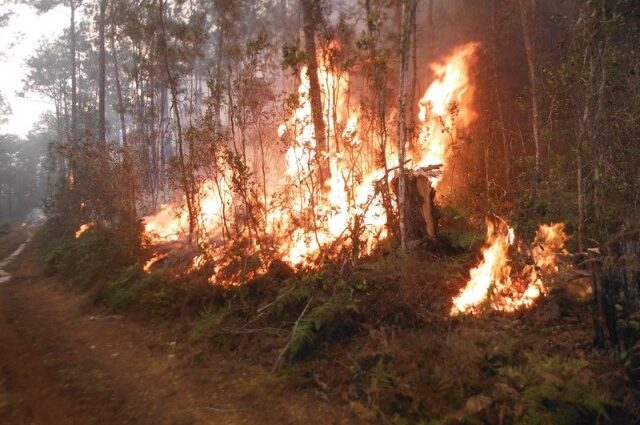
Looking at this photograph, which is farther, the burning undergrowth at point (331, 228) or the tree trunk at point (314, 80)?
the tree trunk at point (314, 80)

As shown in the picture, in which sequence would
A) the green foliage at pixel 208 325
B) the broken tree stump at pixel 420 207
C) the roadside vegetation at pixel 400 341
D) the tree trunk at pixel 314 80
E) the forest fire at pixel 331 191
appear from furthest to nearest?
the tree trunk at pixel 314 80 → the forest fire at pixel 331 191 → the broken tree stump at pixel 420 207 → the green foliage at pixel 208 325 → the roadside vegetation at pixel 400 341

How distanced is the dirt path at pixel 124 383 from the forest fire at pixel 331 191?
2894 mm

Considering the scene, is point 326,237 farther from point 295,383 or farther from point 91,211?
point 91,211

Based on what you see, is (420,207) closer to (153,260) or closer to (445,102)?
(153,260)

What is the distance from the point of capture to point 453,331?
6.20m

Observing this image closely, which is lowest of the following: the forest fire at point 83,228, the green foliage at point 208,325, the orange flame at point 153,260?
the green foliage at point 208,325

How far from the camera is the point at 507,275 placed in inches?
282

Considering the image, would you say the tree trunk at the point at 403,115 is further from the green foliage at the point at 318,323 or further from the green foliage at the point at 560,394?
the green foliage at the point at 560,394

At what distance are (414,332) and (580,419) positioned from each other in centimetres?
235

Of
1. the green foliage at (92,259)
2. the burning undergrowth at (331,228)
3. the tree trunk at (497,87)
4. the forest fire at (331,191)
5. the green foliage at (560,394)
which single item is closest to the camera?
the green foliage at (560,394)

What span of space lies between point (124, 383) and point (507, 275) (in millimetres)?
6232

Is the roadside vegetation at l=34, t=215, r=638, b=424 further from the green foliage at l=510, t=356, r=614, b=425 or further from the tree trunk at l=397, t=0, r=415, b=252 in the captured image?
the tree trunk at l=397, t=0, r=415, b=252

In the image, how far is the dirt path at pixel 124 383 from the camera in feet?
17.7

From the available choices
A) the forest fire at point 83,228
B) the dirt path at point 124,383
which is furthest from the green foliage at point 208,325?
the forest fire at point 83,228
